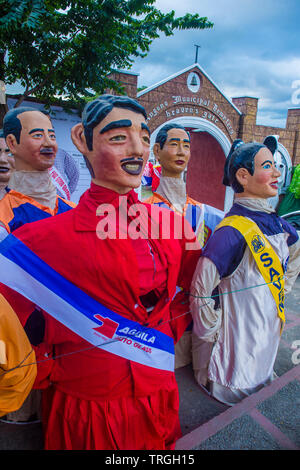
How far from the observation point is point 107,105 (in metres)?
1.30

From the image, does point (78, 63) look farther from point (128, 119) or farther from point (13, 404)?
point (13, 404)

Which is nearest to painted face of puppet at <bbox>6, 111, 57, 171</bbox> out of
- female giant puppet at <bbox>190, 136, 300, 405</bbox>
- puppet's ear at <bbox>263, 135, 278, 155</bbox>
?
female giant puppet at <bbox>190, 136, 300, 405</bbox>

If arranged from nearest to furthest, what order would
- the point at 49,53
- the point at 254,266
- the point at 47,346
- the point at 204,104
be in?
1. the point at 47,346
2. the point at 254,266
3. the point at 49,53
4. the point at 204,104

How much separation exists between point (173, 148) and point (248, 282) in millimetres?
1230

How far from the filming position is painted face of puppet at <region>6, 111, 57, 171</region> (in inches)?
76.6

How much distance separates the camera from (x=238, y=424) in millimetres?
1780

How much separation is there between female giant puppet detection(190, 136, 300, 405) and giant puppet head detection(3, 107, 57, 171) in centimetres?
120

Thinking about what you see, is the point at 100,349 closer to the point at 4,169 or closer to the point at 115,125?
the point at 115,125

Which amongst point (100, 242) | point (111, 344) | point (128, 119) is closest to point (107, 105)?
point (128, 119)

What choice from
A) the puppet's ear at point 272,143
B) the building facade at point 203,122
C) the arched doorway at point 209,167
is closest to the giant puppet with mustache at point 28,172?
the puppet's ear at point 272,143

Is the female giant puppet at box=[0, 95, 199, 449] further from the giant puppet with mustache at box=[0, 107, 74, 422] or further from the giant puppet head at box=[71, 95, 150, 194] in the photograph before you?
the giant puppet with mustache at box=[0, 107, 74, 422]

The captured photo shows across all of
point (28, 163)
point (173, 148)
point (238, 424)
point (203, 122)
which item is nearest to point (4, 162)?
point (28, 163)
